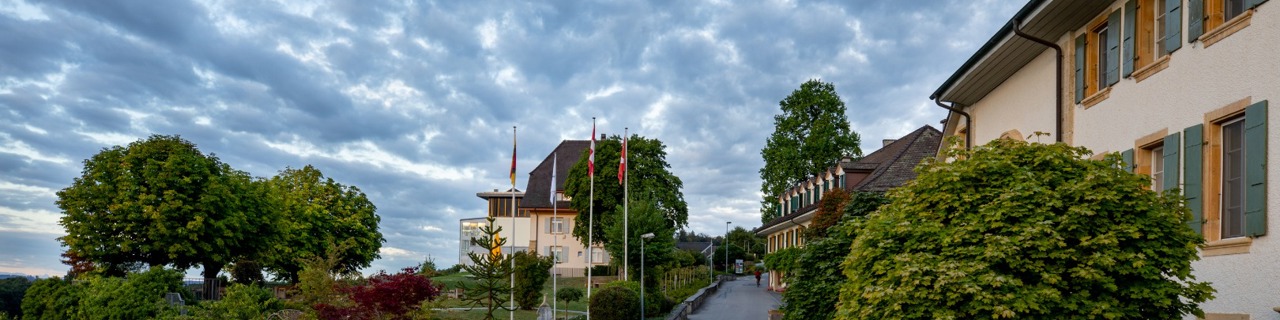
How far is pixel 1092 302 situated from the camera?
9.28 m

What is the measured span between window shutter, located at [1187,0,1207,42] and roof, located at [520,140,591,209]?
2945 inches

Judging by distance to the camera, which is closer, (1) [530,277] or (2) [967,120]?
(2) [967,120]

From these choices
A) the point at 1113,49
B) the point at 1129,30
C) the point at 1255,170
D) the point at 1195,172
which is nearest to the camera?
the point at 1255,170

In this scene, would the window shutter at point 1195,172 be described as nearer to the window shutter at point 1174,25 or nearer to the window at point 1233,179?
the window at point 1233,179

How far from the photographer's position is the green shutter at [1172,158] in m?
11.6

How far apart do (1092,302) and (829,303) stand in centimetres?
990

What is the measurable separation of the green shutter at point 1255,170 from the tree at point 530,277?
3107cm

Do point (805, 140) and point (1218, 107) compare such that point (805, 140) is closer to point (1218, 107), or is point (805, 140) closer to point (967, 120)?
point (967, 120)

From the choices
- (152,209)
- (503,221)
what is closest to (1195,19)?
(152,209)

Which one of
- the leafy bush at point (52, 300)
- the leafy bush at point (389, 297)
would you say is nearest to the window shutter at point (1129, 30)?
the leafy bush at point (389, 297)

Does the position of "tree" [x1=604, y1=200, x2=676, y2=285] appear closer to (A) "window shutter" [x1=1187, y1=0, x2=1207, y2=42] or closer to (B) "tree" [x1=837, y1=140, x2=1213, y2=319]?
(A) "window shutter" [x1=1187, y1=0, x2=1207, y2=42]

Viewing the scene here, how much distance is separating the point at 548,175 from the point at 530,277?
49318 millimetres

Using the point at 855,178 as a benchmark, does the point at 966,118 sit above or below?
above

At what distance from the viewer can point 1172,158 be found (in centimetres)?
1173
